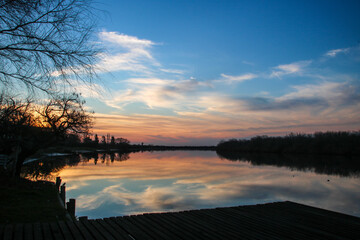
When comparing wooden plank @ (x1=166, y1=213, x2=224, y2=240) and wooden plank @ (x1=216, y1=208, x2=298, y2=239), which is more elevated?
wooden plank @ (x1=166, y1=213, x2=224, y2=240)

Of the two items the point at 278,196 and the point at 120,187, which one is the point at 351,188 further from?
the point at 120,187

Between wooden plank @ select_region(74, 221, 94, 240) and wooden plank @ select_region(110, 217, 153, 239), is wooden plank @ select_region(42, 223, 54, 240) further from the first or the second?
wooden plank @ select_region(110, 217, 153, 239)

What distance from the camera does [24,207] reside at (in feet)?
31.4

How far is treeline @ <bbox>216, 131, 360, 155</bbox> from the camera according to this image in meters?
69.5

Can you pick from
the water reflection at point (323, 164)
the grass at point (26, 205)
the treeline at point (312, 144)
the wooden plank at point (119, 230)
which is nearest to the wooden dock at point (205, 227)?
the wooden plank at point (119, 230)

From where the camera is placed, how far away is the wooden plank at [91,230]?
5.39 meters

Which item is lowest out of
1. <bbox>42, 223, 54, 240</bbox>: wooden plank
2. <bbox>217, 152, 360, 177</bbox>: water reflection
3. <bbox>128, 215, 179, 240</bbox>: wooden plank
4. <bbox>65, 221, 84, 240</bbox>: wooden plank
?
<bbox>217, 152, 360, 177</bbox>: water reflection

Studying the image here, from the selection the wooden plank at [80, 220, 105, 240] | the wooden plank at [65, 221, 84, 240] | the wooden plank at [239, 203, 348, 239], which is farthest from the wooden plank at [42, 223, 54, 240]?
the wooden plank at [239, 203, 348, 239]

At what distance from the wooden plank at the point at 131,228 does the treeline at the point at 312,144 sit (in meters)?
75.3

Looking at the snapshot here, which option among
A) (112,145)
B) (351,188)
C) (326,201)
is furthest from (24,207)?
(112,145)

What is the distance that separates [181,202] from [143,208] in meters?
2.35

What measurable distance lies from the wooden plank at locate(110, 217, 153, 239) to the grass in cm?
326

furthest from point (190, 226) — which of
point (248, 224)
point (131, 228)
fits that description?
point (248, 224)

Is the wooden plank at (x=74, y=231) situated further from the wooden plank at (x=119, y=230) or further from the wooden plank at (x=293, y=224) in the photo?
the wooden plank at (x=293, y=224)
